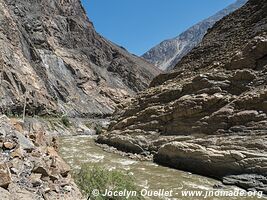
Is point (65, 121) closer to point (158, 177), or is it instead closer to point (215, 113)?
point (215, 113)

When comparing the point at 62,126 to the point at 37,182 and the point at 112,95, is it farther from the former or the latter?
the point at 37,182

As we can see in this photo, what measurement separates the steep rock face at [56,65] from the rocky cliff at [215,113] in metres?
22.2

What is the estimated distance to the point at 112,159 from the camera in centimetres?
2889

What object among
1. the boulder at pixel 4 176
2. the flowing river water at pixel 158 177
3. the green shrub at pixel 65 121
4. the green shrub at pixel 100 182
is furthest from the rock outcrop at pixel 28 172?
the green shrub at pixel 65 121

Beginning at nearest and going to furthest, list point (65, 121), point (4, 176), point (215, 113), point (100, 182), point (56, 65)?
point (4, 176)
point (100, 182)
point (215, 113)
point (65, 121)
point (56, 65)

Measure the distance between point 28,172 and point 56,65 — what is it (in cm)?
7056

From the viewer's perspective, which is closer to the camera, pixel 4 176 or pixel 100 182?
pixel 4 176

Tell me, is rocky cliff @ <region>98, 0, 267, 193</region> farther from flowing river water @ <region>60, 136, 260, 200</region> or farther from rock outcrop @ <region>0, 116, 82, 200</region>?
rock outcrop @ <region>0, 116, 82, 200</region>

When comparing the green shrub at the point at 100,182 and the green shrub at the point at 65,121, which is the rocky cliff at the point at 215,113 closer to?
the green shrub at the point at 100,182

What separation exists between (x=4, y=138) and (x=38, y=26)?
2971 inches

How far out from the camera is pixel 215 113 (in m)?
28.1

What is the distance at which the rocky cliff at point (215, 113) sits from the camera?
22.0 meters

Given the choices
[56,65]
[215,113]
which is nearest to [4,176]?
[215,113]

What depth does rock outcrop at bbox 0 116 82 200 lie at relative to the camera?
8.28 m
